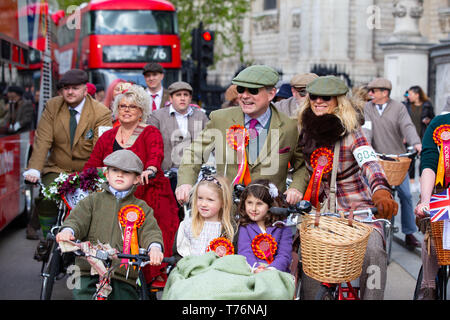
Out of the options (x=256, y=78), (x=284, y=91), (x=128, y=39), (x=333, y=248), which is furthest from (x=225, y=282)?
(x=128, y=39)

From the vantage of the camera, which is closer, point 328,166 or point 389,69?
point 328,166

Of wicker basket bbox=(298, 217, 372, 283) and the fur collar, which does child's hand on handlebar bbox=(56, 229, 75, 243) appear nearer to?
wicker basket bbox=(298, 217, 372, 283)

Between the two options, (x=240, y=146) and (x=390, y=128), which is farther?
(x=390, y=128)

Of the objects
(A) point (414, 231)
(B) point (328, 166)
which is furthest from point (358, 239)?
(A) point (414, 231)

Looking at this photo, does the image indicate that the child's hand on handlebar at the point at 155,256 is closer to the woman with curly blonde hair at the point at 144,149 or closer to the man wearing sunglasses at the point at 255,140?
the man wearing sunglasses at the point at 255,140

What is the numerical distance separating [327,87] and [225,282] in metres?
1.99

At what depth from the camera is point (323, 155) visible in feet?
16.6

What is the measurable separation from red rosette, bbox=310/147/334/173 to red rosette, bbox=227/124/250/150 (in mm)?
513

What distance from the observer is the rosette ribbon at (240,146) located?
529 cm

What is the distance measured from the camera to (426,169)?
17.0ft

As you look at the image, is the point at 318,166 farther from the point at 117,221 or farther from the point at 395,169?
the point at 395,169

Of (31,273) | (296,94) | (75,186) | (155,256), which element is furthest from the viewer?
(31,273)
